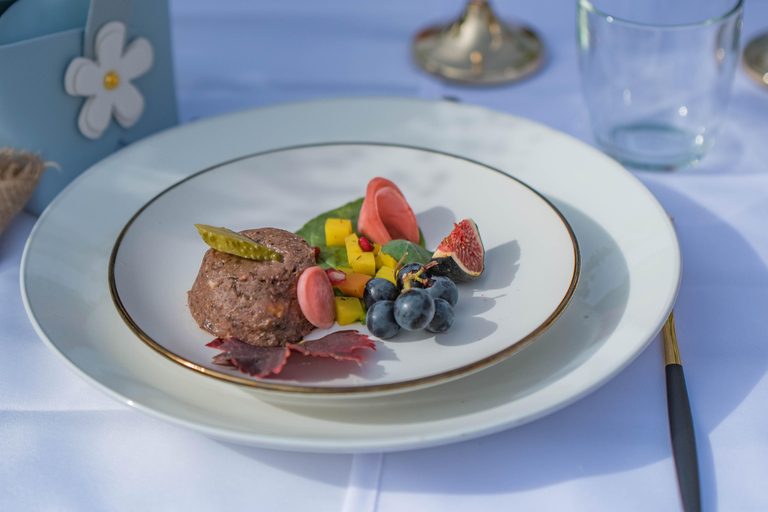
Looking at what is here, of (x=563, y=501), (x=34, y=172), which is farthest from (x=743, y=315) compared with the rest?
(x=34, y=172)

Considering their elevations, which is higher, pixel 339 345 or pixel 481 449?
pixel 339 345

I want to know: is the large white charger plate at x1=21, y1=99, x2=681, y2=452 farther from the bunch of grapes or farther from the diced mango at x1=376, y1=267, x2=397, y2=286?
the diced mango at x1=376, y1=267, x2=397, y2=286

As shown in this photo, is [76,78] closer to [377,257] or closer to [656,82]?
[377,257]

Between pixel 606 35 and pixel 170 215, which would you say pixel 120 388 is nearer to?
pixel 170 215

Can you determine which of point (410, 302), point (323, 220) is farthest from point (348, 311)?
point (323, 220)

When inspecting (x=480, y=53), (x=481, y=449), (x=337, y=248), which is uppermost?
(x=480, y=53)

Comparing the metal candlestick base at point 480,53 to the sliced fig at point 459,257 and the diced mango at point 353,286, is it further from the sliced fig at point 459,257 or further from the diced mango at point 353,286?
the diced mango at point 353,286
